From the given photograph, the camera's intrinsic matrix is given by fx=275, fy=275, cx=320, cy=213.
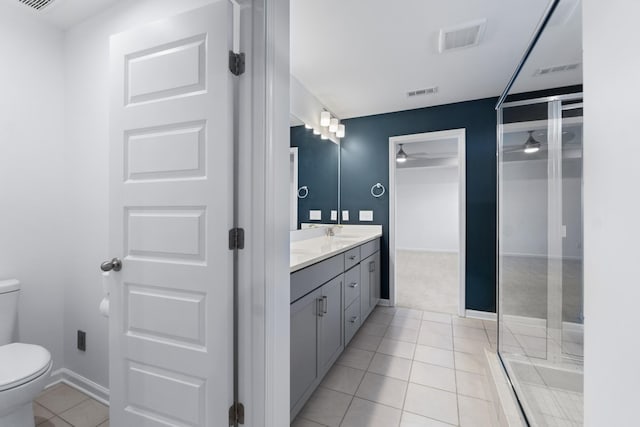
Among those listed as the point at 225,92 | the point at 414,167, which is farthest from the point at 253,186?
the point at 414,167

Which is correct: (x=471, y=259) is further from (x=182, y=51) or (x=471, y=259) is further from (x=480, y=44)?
(x=182, y=51)

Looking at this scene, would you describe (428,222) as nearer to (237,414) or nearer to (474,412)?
(474,412)

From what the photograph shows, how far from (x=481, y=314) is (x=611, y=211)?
317 cm

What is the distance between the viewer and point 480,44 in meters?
2.09

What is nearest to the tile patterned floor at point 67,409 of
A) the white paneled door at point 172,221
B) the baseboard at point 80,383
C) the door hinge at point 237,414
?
the baseboard at point 80,383

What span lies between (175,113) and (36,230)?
1377mm

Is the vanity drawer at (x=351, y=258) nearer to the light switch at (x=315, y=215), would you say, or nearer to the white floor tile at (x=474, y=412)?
the light switch at (x=315, y=215)

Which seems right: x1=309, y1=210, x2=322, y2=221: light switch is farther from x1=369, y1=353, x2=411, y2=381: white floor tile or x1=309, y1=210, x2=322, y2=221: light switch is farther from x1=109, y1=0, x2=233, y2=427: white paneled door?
x1=109, y1=0, x2=233, y2=427: white paneled door

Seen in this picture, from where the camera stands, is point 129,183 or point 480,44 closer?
point 129,183

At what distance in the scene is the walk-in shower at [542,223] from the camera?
1.66m

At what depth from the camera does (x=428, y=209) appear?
7.71 m

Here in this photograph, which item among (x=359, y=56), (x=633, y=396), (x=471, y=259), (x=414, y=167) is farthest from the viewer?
(x=414, y=167)

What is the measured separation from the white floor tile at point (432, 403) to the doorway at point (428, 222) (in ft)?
5.36

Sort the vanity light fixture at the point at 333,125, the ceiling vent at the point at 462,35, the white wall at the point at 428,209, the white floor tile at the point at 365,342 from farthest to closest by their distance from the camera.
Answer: the white wall at the point at 428,209
the vanity light fixture at the point at 333,125
the white floor tile at the point at 365,342
the ceiling vent at the point at 462,35
